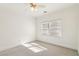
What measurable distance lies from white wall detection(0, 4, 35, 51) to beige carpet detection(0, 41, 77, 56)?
10 centimetres

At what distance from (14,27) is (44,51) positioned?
0.80m

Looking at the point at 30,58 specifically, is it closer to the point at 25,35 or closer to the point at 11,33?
the point at 25,35

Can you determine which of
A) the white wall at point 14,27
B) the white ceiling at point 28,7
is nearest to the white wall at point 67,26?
the white ceiling at point 28,7

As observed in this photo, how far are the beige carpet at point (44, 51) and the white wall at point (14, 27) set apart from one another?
102mm

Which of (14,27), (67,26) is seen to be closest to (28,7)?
(14,27)

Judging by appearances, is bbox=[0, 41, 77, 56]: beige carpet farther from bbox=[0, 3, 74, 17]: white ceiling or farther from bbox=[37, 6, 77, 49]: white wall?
bbox=[0, 3, 74, 17]: white ceiling

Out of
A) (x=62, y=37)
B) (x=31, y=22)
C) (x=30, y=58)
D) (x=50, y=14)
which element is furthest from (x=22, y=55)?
(x=50, y=14)

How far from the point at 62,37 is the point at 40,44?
48 cm

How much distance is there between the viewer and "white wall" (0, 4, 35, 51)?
1.49m

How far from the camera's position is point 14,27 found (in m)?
1.58

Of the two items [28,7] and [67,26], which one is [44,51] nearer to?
[67,26]

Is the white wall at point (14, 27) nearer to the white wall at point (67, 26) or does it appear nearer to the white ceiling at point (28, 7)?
the white ceiling at point (28, 7)

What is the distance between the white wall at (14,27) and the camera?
1.49 meters

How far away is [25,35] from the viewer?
1637mm
